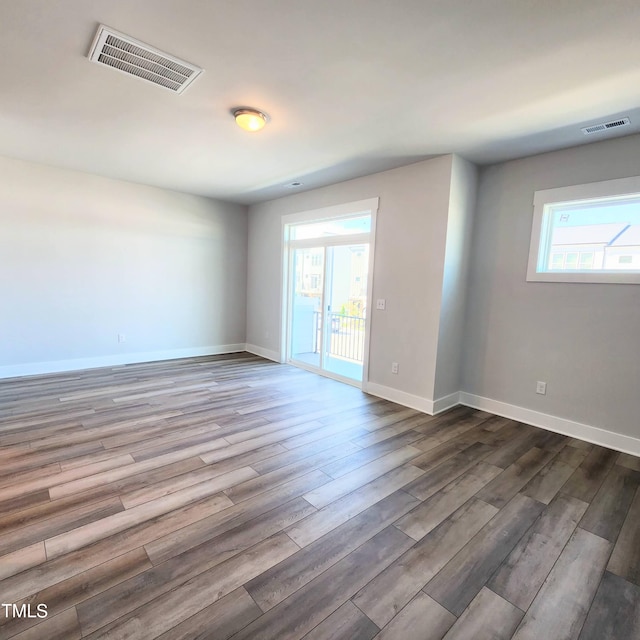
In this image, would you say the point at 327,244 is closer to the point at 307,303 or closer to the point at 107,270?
the point at 307,303

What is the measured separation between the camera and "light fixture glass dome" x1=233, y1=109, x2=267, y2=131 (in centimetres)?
272

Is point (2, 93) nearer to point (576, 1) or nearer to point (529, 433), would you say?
point (576, 1)

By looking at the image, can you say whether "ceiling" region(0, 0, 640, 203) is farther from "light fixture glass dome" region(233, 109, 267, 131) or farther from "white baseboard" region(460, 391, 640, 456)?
"white baseboard" region(460, 391, 640, 456)

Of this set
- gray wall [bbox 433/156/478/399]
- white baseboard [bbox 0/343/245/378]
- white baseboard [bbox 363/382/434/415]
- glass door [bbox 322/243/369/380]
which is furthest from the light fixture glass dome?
white baseboard [bbox 0/343/245/378]

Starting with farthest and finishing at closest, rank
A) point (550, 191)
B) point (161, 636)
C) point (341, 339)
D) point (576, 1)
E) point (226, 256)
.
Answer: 1. point (226, 256)
2. point (341, 339)
3. point (550, 191)
4. point (576, 1)
5. point (161, 636)

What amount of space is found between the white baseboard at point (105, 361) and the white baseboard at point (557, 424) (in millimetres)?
4331

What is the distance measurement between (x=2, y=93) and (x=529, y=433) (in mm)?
5372

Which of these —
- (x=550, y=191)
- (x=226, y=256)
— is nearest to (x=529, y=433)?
(x=550, y=191)

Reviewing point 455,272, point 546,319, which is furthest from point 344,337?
point 546,319

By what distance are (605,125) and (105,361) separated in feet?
21.1

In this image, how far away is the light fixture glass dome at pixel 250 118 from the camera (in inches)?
107

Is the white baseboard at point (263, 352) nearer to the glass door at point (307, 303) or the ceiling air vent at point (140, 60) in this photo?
the glass door at point (307, 303)

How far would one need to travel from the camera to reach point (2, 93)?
8.53ft

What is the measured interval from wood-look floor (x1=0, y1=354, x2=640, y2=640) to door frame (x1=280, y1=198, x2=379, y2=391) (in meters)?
1.33
